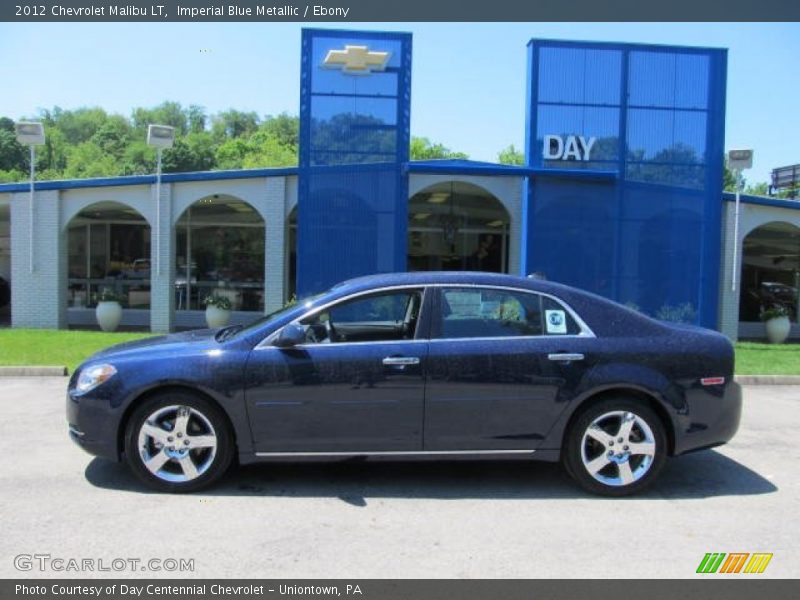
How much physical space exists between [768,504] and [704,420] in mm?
707

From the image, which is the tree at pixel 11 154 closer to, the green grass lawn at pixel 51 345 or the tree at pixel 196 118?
the tree at pixel 196 118

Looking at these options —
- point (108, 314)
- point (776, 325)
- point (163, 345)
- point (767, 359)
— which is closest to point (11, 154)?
point (108, 314)

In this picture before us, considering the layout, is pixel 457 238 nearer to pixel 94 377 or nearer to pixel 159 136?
pixel 159 136

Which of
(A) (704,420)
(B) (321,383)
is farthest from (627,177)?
(B) (321,383)

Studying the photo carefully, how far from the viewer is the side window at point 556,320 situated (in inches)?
202

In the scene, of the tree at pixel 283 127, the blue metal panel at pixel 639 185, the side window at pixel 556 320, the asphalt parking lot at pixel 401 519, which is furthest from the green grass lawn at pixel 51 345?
the tree at pixel 283 127

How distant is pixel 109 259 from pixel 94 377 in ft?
51.5

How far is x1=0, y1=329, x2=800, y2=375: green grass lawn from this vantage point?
10992 millimetres

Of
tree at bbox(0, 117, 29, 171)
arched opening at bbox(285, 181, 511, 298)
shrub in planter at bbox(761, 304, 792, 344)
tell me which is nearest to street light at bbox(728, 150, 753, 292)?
shrub in planter at bbox(761, 304, 792, 344)

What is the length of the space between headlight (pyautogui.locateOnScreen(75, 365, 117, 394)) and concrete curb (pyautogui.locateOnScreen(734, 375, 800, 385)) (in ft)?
29.3

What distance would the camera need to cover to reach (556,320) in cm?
516

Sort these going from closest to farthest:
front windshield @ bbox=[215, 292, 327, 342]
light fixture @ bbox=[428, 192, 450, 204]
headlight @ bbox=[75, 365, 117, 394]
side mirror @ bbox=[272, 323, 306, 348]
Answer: side mirror @ bbox=[272, 323, 306, 348] < headlight @ bbox=[75, 365, 117, 394] < front windshield @ bbox=[215, 292, 327, 342] < light fixture @ bbox=[428, 192, 450, 204]

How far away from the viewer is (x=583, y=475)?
198 inches

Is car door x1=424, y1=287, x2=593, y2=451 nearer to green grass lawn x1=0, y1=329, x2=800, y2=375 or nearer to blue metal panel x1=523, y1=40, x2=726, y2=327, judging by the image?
green grass lawn x1=0, y1=329, x2=800, y2=375
